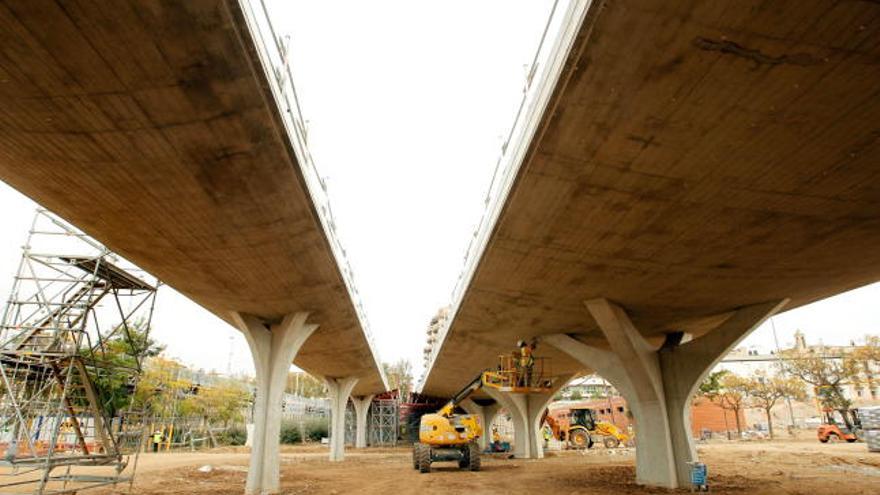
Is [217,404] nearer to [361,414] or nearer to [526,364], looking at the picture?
[361,414]

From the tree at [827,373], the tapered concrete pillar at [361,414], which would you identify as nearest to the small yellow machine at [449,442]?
the tapered concrete pillar at [361,414]

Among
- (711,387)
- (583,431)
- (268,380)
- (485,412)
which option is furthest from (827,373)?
(268,380)

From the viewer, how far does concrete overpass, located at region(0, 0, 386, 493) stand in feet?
18.6

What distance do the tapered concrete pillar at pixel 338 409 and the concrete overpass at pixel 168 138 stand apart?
72.8 feet

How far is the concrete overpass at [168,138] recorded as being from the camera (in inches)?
223

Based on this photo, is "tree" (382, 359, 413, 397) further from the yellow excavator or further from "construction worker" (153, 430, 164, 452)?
the yellow excavator

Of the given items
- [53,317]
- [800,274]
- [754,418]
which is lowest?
[754,418]

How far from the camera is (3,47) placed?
5816 millimetres

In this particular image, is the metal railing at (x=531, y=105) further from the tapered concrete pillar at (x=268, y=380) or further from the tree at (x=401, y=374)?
the tree at (x=401, y=374)

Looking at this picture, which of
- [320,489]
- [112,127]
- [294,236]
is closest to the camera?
[112,127]

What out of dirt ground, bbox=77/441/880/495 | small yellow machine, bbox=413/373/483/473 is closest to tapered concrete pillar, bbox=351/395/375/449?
dirt ground, bbox=77/441/880/495

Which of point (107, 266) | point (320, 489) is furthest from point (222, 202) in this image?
point (320, 489)

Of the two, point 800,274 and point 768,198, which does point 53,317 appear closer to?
point 768,198

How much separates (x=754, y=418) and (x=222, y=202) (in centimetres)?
7894
